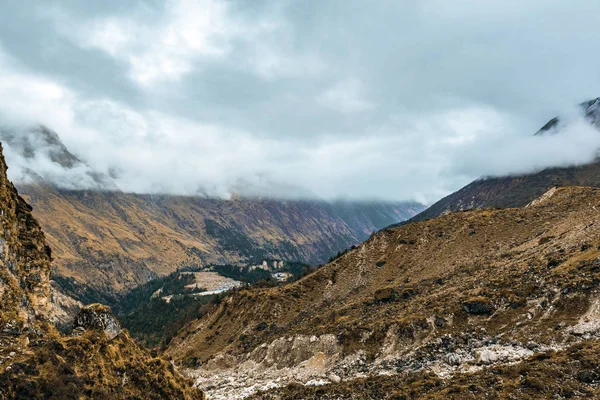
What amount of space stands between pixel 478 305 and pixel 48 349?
51.7 m

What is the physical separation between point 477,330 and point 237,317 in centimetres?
7117

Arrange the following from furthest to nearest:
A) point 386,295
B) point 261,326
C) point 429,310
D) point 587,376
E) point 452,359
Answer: point 261,326 → point 386,295 → point 429,310 → point 452,359 → point 587,376

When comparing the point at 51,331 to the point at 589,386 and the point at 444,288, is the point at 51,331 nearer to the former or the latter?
the point at 589,386

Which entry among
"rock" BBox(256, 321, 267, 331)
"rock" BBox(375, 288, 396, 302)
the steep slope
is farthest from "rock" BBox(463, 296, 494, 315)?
"rock" BBox(256, 321, 267, 331)

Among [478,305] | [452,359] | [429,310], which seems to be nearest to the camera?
[452,359]

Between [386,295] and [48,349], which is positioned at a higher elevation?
[48,349]

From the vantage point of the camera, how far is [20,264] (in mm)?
36375

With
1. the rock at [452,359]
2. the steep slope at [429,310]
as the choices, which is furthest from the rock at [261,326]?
the rock at [452,359]

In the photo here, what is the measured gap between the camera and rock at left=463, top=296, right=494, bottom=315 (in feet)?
165

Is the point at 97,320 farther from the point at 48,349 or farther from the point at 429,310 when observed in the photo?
the point at 429,310

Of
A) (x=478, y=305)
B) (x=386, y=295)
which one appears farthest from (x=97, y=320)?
(x=386, y=295)

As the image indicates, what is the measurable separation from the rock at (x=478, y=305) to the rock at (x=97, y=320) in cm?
4669

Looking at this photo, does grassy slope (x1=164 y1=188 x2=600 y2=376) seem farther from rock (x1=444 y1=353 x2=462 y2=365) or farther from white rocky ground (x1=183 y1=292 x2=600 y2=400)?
rock (x1=444 y1=353 x2=462 y2=365)

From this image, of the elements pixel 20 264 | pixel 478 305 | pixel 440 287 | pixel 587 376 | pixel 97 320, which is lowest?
pixel 587 376
